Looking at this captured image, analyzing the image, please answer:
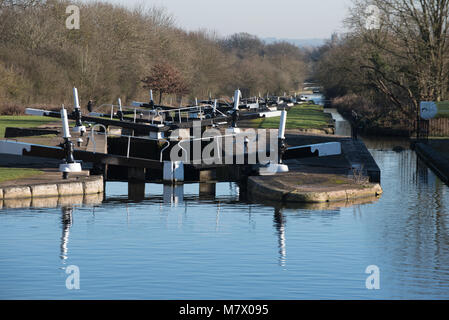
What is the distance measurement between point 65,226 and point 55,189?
11.3 ft

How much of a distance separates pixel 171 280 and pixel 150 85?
53917 millimetres

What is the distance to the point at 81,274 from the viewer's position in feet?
41.2

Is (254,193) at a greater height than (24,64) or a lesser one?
lesser

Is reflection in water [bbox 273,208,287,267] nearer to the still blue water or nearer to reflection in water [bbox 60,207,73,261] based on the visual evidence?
the still blue water

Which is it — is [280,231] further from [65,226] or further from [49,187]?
[49,187]

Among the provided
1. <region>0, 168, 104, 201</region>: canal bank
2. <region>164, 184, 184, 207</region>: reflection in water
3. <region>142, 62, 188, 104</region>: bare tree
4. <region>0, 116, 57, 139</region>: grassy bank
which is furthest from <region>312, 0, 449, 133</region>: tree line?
<region>0, 168, 104, 201</region>: canal bank

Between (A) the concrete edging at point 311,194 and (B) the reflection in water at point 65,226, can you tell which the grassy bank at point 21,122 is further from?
(B) the reflection in water at point 65,226

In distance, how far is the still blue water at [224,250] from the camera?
11.8 metres

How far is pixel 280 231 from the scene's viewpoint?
16.4 metres

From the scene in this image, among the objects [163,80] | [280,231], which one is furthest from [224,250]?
[163,80]

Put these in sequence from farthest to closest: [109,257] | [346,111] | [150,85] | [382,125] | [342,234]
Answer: [346,111], [150,85], [382,125], [342,234], [109,257]

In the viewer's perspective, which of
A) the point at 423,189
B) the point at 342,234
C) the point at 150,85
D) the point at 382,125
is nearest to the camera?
the point at 342,234

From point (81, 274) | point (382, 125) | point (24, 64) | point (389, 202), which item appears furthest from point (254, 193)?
point (24, 64)
